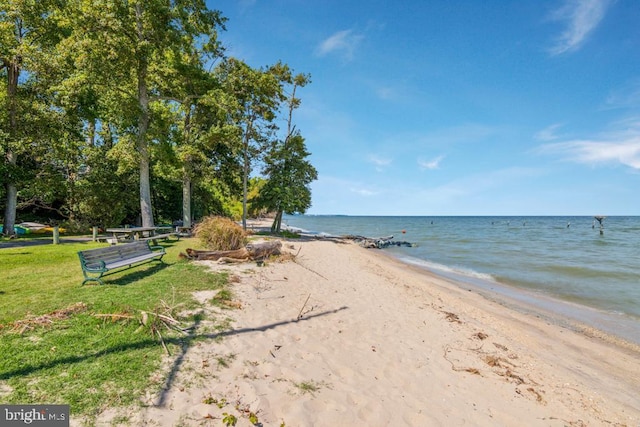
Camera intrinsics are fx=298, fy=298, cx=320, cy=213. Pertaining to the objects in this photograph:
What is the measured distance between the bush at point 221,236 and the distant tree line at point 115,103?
6.02m

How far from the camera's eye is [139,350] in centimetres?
397

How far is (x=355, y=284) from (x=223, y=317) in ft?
17.6

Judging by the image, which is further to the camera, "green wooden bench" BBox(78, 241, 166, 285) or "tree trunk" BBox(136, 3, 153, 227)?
"tree trunk" BBox(136, 3, 153, 227)

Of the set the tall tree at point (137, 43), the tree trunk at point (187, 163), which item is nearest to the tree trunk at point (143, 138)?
the tall tree at point (137, 43)

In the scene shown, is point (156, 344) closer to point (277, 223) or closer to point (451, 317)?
point (451, 317)

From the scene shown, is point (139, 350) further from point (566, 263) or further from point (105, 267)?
point (566, 263)

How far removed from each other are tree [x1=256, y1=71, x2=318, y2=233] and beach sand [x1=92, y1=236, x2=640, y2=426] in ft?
58.0

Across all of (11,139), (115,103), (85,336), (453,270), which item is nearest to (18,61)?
(11,139)

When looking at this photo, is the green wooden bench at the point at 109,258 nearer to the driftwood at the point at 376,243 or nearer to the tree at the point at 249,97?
the tree at the point at 249,97

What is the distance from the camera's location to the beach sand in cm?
336

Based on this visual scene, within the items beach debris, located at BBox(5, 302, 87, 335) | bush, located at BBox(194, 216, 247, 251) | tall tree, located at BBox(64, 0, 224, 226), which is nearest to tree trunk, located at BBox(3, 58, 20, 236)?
tall tree, located at BBox(64, 0, 224, 226)

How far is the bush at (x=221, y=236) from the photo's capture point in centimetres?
1175

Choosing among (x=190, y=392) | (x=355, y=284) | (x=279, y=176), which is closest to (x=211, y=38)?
(x=279, y=176)

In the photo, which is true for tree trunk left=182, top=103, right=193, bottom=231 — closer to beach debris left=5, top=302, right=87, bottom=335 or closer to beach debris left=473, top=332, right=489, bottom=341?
beach debris left=5, top=302, right=87, bottom=335
